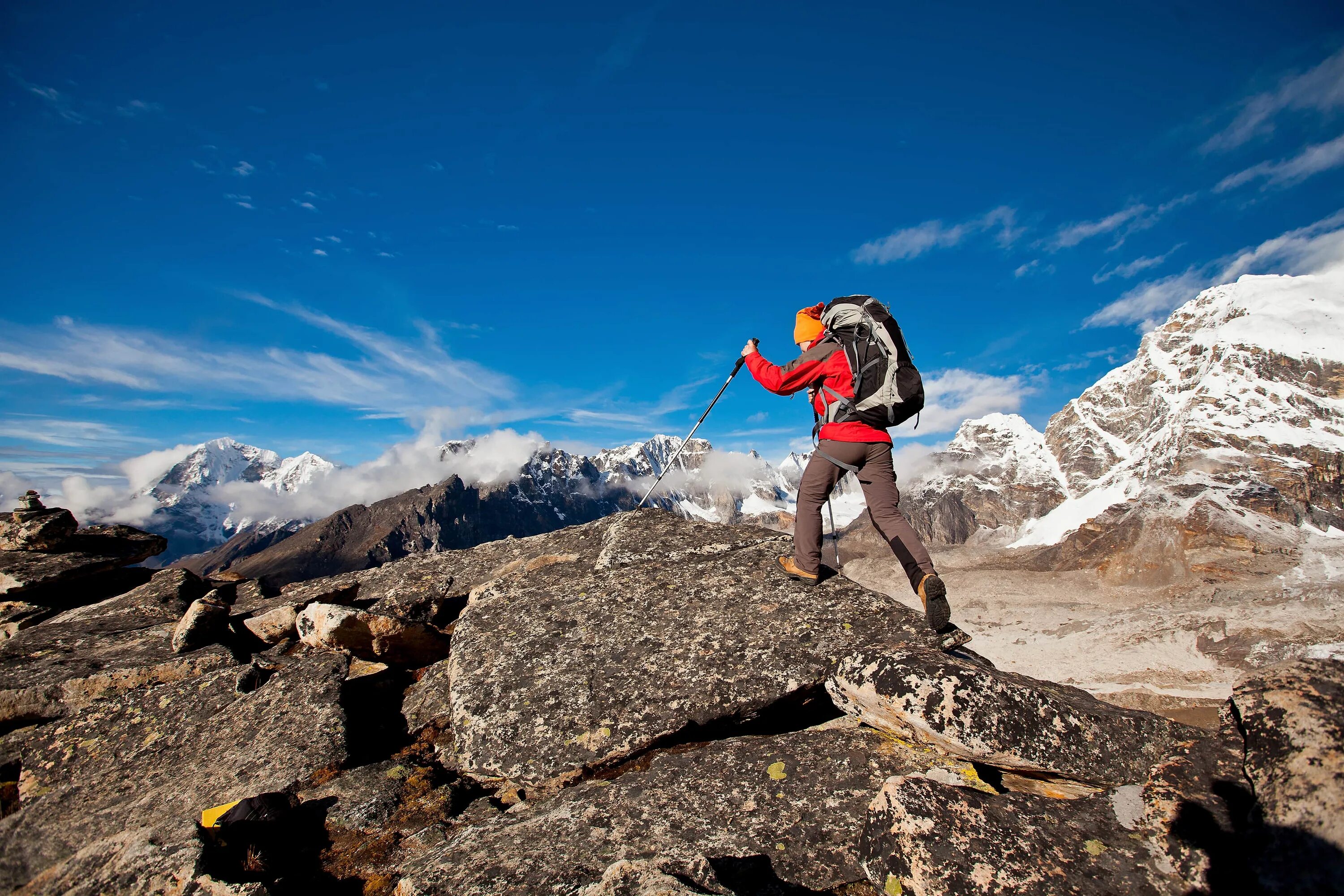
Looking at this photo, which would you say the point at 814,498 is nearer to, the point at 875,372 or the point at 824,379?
the point at 824,379

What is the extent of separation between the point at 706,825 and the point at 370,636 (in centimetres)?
808

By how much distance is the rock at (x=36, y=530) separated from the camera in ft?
52.1

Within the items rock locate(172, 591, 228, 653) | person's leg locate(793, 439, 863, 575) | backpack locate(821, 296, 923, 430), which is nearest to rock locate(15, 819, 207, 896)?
rock locate(172, 591, 228, 653)

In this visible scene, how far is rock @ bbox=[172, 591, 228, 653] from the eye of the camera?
1166cm

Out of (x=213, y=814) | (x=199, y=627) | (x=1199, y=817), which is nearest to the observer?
(x=1199, y=817)

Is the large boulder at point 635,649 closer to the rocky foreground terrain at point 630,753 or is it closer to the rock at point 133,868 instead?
the rocky foreground terrain at point 630,753

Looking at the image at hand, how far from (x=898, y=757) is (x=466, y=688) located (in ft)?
20.7

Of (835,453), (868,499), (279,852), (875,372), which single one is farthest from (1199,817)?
(279,852)

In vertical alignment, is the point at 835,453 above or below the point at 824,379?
below

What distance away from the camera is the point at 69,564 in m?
15.4

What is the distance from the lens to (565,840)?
6105 mm

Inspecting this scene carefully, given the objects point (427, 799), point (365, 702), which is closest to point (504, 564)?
point (365, 702)

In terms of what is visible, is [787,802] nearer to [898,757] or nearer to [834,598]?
[898,757]

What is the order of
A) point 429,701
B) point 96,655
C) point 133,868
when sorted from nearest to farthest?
point 133,868 < point 429,701 < point 96,655
